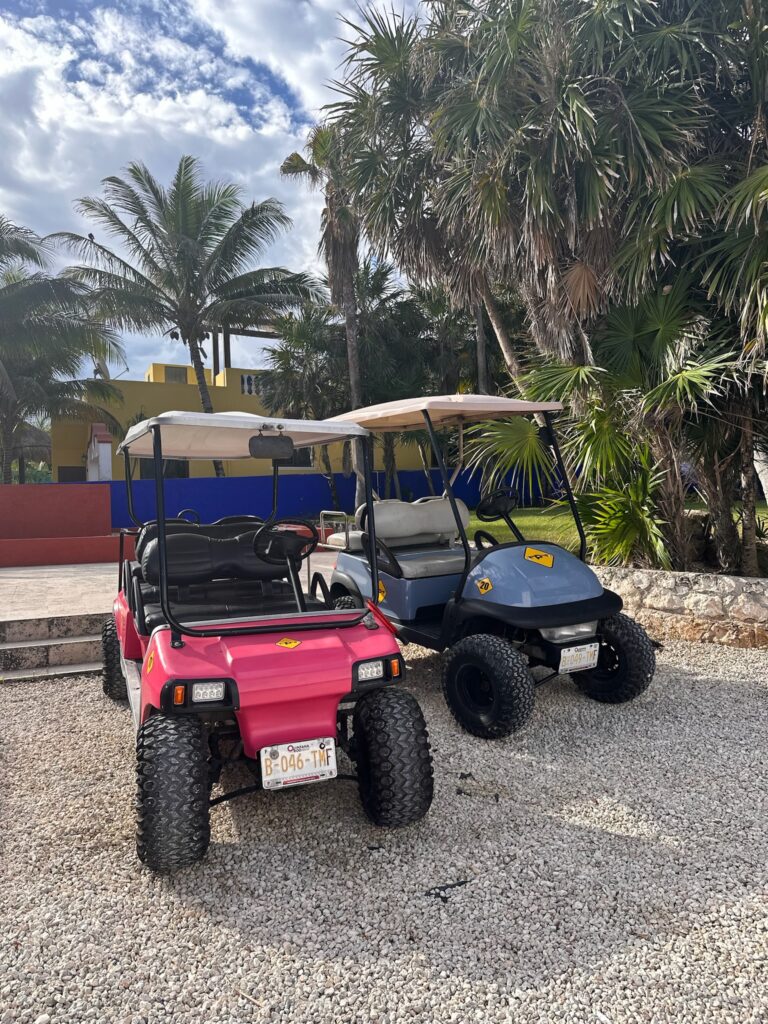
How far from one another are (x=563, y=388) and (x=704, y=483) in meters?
1.66

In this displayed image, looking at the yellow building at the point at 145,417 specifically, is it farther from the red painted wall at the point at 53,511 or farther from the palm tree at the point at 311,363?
the red painted wall at the point at 53,511

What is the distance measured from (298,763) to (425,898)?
669 mm

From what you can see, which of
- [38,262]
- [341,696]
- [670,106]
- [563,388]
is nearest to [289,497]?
[38,262]

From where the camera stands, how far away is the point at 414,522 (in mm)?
5559

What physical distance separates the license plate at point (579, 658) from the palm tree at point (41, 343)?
51.3 feet

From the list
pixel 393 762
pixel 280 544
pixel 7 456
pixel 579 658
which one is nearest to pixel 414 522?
pixel 579 658

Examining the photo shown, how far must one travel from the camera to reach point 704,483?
6664 mm

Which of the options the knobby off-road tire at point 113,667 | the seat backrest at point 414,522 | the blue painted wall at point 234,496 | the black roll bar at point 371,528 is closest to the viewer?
the black roll bar at point 371,528

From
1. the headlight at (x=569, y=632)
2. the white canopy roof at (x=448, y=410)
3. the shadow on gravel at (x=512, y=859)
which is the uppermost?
the white canopy roof at (x=448, y=410)

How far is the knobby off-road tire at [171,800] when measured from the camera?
8.23 feet

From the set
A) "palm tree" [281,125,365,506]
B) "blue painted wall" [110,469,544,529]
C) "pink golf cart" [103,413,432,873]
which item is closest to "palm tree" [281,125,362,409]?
"palm tree" [281,125,365,506]

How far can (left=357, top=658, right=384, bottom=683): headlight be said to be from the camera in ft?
9.27

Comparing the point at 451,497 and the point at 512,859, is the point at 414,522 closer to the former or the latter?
the point at 451,497

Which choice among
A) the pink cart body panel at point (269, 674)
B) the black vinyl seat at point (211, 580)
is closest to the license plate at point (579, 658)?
the black vinyl seat at point (211, 580)
